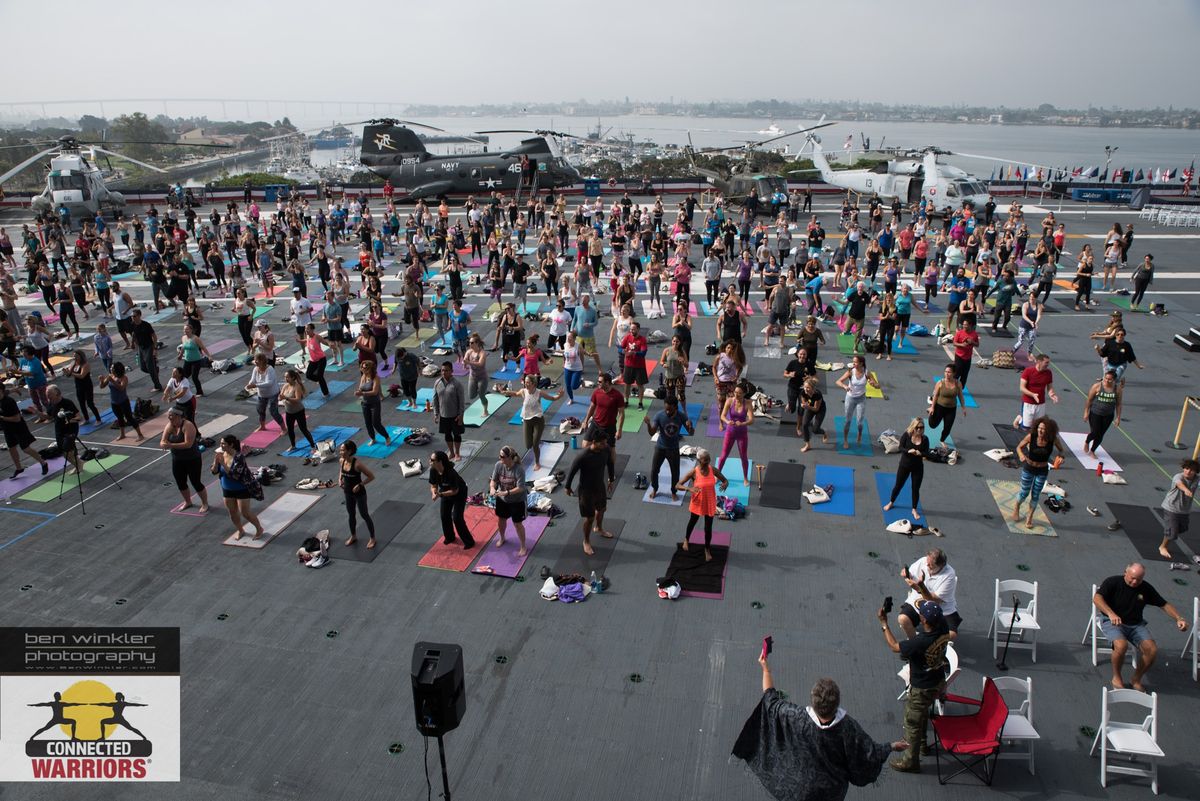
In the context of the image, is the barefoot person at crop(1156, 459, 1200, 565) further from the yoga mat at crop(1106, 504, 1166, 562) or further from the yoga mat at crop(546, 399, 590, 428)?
the yoga mat at crop(546, 399, 590, 428)

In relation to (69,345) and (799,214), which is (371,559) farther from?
(799,214)

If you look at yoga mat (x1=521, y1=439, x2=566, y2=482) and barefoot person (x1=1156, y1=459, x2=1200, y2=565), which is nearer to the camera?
barefoot person (x1=1156, y1=459, x2=1200, y2=565)

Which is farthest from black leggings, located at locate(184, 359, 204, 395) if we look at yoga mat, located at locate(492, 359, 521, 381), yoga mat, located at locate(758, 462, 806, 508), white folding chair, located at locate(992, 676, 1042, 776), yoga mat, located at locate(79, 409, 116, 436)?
white folding chair, located at locate(992, 676, 1042, 776)

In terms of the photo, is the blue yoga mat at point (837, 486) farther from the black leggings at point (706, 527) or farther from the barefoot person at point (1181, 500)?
the barefoot person at point (1181, 500)

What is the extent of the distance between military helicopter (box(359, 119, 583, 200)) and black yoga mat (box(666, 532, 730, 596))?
27.5 metres

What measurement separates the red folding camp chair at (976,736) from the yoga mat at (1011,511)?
360 cm

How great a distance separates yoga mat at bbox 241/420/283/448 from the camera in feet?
35.3

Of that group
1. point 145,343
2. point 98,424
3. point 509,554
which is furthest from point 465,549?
point 145,343

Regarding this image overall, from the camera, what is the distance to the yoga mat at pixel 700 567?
7230 mm

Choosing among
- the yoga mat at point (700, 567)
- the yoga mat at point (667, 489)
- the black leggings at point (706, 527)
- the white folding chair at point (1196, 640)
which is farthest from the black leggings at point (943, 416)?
the black leggings at point (706, 527)

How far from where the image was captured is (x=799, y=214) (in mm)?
31125

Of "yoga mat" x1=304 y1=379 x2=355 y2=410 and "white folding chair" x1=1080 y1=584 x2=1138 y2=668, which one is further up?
"yoga mat" x1=304 y1=379 x2=355 y2=410

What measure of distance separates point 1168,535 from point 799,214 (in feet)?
84.3

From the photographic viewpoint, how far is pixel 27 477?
32.5ft
